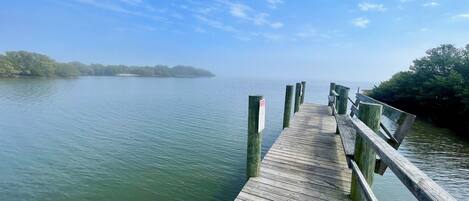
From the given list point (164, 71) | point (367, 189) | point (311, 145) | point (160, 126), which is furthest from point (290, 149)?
point (164, 71)

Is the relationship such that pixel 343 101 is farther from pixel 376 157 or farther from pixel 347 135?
pixel 376 157

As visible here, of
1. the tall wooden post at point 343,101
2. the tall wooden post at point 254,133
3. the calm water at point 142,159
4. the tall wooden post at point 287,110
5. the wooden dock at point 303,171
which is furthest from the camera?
the tall wooden post at point 287,110

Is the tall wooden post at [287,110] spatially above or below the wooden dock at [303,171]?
above

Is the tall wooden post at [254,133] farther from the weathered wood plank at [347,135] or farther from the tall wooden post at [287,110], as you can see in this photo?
the tall wooden post at [287,110]

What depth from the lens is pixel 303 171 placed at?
4875 mm

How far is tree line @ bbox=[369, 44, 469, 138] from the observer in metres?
16.2

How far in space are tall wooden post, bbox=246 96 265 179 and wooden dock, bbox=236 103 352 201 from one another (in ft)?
0.56

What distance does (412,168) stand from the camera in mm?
1696

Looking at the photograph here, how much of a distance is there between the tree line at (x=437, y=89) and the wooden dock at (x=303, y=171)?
472 inches

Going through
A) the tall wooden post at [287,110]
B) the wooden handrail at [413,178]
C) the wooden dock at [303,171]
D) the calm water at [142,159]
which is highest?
the wooden handrail at [413,178]

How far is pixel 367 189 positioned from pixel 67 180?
24.3 feet

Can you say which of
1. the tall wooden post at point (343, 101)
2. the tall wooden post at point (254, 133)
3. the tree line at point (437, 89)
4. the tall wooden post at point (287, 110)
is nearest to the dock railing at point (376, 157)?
the tall wooden post at point (254, 133)

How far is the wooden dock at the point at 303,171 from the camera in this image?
3.99 m

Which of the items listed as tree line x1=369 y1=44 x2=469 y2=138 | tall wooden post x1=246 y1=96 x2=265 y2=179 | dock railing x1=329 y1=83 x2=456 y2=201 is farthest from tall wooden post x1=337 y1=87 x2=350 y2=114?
tree line x1=369 y1=44 x2=469 y2=138
